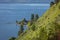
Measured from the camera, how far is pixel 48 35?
3.14m

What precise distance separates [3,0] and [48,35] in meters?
21.1

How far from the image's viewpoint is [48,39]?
3104mm

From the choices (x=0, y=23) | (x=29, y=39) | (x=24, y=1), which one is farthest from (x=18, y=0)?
(x=29, y=39)

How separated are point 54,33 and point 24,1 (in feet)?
70.9

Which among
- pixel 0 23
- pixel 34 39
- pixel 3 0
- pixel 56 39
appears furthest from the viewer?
pixel 3 0

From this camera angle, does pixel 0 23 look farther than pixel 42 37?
Yes

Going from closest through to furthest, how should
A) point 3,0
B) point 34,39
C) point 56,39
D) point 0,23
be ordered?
point 56,39 < point 34,39 < point 0,23 < point 3,0

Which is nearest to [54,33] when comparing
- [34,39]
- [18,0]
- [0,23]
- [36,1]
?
[34,39]

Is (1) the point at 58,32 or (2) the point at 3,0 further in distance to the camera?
(2) the point at 3,0

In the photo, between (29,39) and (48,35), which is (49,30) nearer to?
(48,35)

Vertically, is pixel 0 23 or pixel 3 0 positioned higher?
pixel 3 0

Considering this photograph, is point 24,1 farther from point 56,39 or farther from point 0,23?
point 56,39

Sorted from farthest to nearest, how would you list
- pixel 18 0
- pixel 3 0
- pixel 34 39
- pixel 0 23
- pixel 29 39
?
pixel 18 0 < pixel 3 0 < pixel 0 23 < pixel 29 39 < pixel 34 39

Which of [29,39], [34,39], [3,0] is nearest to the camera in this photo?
[34,39]
